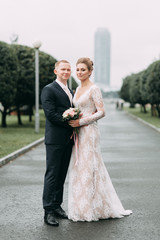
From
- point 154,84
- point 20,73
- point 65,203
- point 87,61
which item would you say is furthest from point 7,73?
point 87,61

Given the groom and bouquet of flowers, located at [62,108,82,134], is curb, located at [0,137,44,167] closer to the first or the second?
the groom

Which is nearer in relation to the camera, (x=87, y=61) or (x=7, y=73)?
(x=87, y=61)

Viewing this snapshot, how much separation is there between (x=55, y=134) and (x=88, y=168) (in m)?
0.64

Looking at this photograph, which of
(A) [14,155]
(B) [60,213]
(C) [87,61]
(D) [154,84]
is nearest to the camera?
(C) [87,61]

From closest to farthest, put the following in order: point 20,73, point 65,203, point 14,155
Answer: point 65,203 < point 14,155 < point 20,73

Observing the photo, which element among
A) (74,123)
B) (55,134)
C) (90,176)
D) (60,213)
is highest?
(74,123)

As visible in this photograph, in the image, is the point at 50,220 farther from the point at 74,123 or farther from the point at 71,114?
the point at 71,114

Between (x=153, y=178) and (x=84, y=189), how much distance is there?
3.38m

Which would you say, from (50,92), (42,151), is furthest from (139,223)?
(42,151)

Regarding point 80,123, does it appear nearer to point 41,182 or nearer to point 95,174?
point 95,174

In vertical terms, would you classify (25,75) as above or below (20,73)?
below

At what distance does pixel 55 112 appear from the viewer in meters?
4.93

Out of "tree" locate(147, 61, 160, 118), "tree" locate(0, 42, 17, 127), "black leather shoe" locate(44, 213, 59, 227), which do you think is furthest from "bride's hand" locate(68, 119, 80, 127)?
"tree" locate(147, 61, 160, 118)

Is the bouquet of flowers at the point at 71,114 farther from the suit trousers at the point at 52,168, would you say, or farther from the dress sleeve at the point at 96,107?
the suit trousers at the point at 52,168
